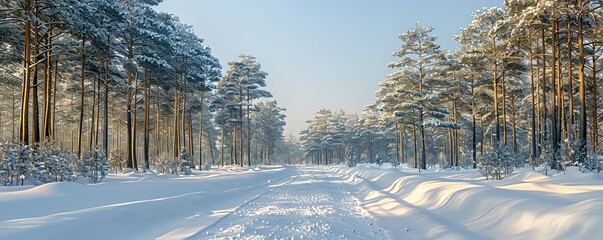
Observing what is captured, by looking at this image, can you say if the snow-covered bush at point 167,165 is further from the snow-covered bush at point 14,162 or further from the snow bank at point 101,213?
the snow-covered bush at point 14,162

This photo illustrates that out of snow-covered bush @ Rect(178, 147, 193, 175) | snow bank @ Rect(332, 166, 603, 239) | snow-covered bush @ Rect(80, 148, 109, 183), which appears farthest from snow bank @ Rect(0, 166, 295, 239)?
snow-covered bush @ Rect(178, 147, 193, 175)

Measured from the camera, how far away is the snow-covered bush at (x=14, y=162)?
1249cm

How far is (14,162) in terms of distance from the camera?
12672 millimetres

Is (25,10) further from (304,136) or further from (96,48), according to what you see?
(304,136)

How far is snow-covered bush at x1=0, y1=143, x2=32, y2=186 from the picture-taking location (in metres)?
12.5

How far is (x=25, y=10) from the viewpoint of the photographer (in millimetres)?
15461

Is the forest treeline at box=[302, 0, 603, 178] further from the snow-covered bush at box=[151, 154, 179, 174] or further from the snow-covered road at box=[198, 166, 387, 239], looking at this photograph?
the snow-covered bush at box=[151, 154, 179, 174]

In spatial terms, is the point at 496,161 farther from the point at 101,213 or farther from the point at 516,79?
the point at 516,79

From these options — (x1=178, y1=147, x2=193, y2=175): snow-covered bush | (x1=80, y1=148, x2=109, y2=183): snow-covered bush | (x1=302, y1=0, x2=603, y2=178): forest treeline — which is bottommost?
(x1=178, y1=147, x2=193, y2=175): snow-covered bush

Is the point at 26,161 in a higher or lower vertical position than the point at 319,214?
higher

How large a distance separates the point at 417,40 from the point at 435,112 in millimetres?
6720

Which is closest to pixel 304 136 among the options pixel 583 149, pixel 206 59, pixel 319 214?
pixel 206 59

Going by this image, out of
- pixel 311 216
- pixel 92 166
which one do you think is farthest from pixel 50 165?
pixel 311 216

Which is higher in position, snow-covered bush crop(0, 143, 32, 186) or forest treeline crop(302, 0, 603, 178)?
forest treeline crop(302, 0, 603, 178)
